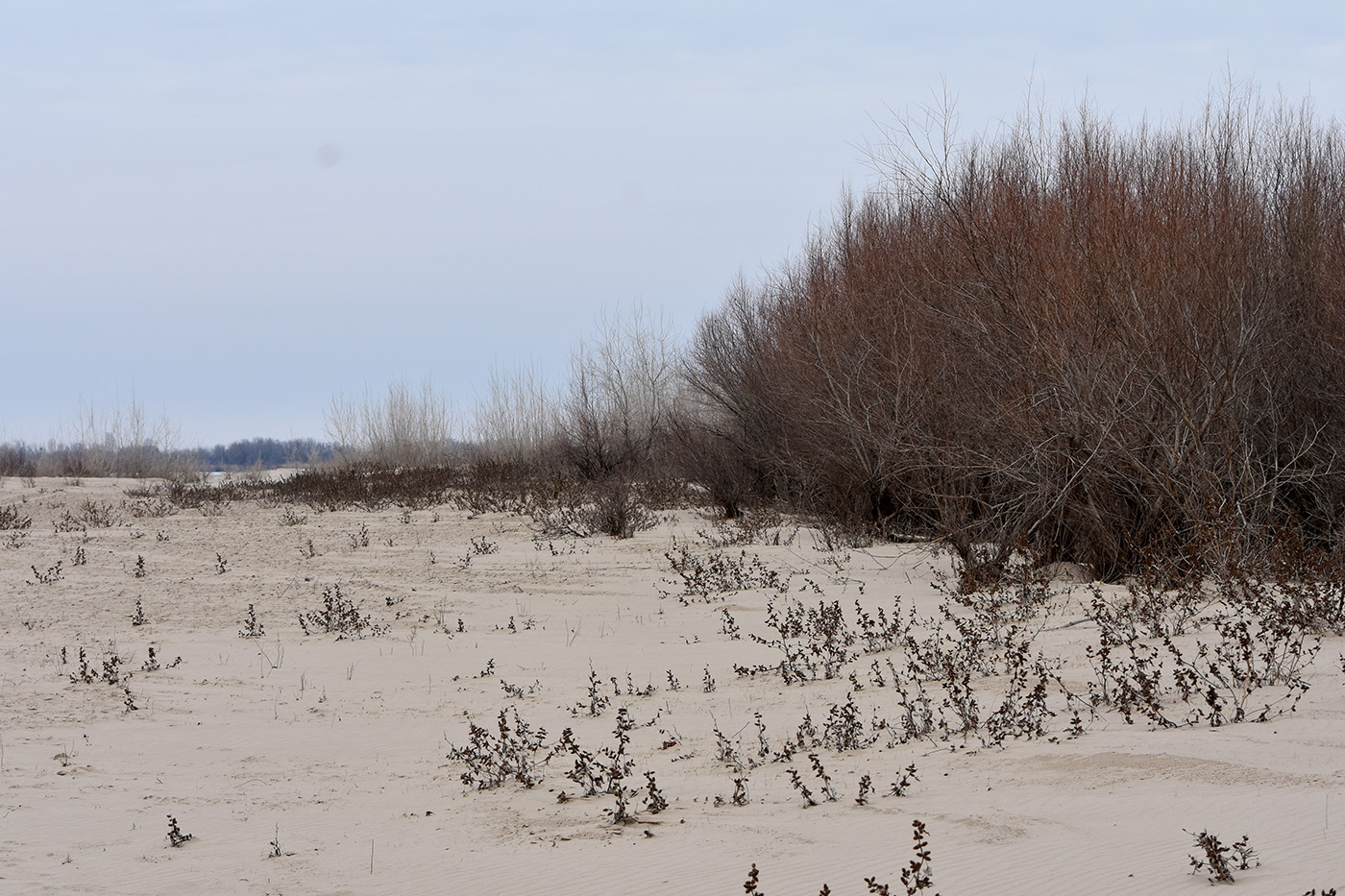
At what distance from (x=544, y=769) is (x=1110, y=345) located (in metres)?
5.89

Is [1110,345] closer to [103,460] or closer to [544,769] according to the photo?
[544,769]

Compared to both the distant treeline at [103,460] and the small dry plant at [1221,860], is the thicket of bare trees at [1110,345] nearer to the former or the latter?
the small dry plant at [1221,860]

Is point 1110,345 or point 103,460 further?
point 103,460

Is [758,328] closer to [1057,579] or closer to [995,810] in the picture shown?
[1057,579]

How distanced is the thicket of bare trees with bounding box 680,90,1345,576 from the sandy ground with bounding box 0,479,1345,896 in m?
Result: 1.36

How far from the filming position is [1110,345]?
27.9 feet

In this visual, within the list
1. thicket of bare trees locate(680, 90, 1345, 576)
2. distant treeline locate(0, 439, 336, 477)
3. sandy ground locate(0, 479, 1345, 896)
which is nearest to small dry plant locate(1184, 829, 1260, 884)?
sandy ground locate(0, 479, 1345, 896)

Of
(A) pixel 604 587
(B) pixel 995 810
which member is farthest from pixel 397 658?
(B) pixel 995 810

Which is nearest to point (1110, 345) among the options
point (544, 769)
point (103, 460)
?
point (544, 769)

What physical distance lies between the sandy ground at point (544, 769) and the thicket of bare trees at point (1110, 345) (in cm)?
136

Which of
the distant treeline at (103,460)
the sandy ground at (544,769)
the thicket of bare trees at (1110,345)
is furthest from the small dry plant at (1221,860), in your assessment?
the distant treeline at (103,460)

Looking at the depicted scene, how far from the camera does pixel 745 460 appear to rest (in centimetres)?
1781

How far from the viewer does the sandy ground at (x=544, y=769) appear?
3400 mm

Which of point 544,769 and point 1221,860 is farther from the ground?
point 1221,860
